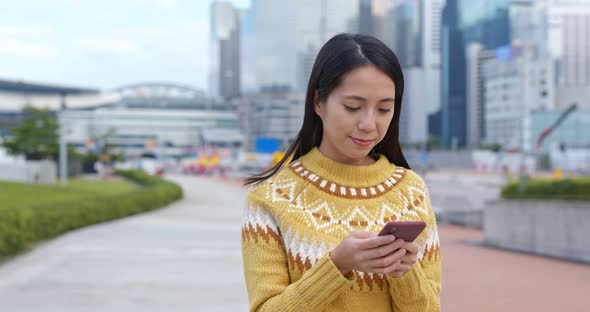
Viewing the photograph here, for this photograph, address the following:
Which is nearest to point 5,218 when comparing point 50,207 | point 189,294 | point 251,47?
point 50,207

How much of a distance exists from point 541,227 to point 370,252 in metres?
10.5

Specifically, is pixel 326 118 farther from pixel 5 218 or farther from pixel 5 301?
pixel 5 218

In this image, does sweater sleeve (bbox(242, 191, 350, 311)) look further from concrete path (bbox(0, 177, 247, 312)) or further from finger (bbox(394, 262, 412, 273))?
concrete path (bbox(0, 177, 247, 312))

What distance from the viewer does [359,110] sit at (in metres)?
1.89

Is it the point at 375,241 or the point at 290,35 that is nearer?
the point at 375,241

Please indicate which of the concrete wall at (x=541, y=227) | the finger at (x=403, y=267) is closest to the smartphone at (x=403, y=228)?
the finger at (x=403, y=267)

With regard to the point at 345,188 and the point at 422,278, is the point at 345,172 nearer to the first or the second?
the point at 345,188

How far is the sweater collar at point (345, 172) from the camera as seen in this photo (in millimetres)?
2010

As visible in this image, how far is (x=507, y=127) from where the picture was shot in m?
116

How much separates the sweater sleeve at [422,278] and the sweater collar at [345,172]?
132 millimetres

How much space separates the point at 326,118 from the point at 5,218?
913cm

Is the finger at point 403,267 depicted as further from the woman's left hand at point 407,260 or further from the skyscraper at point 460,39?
the skyscraper at point 460,39

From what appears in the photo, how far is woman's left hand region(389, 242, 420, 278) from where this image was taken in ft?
5.73

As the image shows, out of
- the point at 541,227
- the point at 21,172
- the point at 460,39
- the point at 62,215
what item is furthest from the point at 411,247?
the point at 460,39
